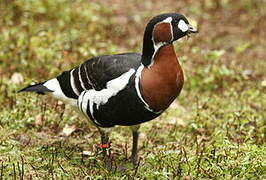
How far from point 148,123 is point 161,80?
6.14 feet

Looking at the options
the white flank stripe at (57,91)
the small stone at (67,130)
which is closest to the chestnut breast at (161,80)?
the white flank stripe at (57,91)

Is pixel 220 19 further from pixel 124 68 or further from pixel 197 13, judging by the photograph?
pixel 124 68

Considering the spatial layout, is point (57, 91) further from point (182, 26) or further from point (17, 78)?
point (17, 78)

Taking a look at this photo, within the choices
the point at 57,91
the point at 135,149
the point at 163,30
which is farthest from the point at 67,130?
the point at 163,30

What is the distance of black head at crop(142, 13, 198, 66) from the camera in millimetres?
4344

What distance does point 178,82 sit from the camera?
441cm

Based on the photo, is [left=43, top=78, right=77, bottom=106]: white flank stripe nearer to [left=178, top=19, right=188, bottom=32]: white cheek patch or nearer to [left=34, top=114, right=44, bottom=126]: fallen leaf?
[left=34, top=114, right=44, bottom=126]: fallen leaf

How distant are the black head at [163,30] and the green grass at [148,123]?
91 cm

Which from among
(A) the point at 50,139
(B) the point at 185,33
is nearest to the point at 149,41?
(B) the point at 185,33

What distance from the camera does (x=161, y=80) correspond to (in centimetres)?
430

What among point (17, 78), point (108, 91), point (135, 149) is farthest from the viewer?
point (17, 78)

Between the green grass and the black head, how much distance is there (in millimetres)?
908

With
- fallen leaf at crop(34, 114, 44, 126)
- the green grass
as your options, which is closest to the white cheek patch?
the green grass

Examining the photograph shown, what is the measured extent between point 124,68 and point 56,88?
2.93ft
